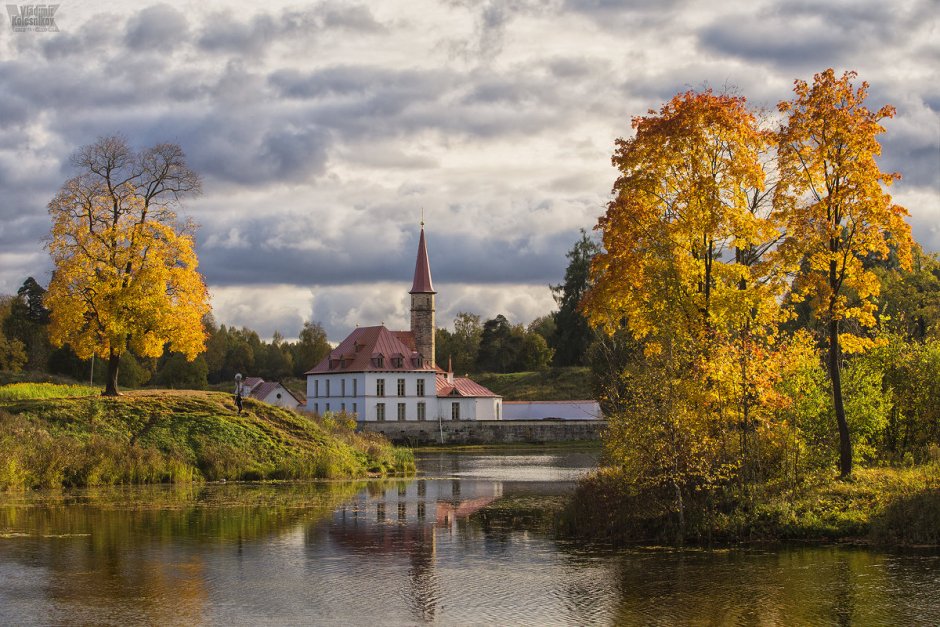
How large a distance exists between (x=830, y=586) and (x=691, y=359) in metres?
7.12

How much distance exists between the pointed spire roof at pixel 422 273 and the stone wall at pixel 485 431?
1459cm

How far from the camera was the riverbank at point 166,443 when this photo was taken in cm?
3850

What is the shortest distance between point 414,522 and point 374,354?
7249 centimetres

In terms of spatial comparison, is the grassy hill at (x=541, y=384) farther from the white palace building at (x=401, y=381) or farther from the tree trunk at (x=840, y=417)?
the tree trunk at (x=840, y=417)

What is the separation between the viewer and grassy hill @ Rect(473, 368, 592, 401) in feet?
373

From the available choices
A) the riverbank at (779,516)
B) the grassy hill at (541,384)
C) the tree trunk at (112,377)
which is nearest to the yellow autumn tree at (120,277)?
the tree trunk at (112,377)

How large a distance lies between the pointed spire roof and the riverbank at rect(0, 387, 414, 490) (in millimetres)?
49438

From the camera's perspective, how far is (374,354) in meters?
100

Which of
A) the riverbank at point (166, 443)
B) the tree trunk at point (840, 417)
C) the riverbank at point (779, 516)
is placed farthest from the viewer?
the riverbank at point (166, 443)

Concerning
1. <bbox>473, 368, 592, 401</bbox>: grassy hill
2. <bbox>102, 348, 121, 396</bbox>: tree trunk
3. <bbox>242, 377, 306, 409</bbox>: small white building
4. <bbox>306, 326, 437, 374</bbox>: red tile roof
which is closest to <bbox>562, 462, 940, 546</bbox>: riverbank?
<bbox>102, 348, 121, 396</bbox>: tree trunk

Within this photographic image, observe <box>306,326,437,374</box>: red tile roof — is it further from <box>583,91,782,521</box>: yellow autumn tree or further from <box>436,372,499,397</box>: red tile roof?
<box>583,91,782,521</box>: yellow autumn tree

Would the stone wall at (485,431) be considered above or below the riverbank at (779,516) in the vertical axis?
above

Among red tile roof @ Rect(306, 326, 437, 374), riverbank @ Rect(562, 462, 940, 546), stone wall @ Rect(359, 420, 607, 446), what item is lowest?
riverbank @ Rect(562, 462, 940, 546)

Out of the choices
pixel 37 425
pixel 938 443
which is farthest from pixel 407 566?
pixel 37 425
